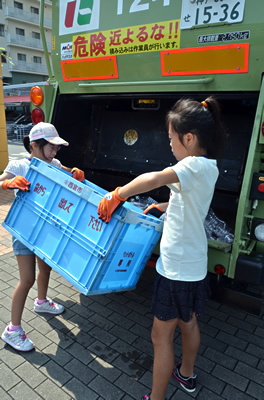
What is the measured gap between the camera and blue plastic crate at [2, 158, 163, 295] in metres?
1.72

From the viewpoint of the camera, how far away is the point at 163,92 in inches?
105

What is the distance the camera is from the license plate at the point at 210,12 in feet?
6.78

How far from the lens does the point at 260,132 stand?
2.03 meters

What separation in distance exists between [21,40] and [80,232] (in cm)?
4163

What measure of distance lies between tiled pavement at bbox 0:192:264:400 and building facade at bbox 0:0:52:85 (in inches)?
1477

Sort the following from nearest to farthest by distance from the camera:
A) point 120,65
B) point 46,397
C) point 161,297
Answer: point 161,297 < point 46,397 < point 120,65

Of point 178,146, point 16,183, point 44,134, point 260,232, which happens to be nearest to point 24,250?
point 16,183

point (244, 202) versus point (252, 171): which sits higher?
point (252, 171)

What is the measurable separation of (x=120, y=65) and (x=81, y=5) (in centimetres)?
68

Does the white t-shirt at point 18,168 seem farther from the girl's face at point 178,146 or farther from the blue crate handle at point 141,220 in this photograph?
the girl's face at point 178,146

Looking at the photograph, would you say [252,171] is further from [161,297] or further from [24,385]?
[24,385]

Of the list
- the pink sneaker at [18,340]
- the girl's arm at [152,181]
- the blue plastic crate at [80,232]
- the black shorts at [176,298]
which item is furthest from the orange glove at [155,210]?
the pink sneaker at [18,340]

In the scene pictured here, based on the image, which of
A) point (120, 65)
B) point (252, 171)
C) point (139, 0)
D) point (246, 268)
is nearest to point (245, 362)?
point (246, 268)

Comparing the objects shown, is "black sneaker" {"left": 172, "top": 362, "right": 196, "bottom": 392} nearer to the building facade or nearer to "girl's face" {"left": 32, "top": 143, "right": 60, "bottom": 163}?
"girl's face" {"left": 32, "top": 143, "right": 60, "bottom": 163}
